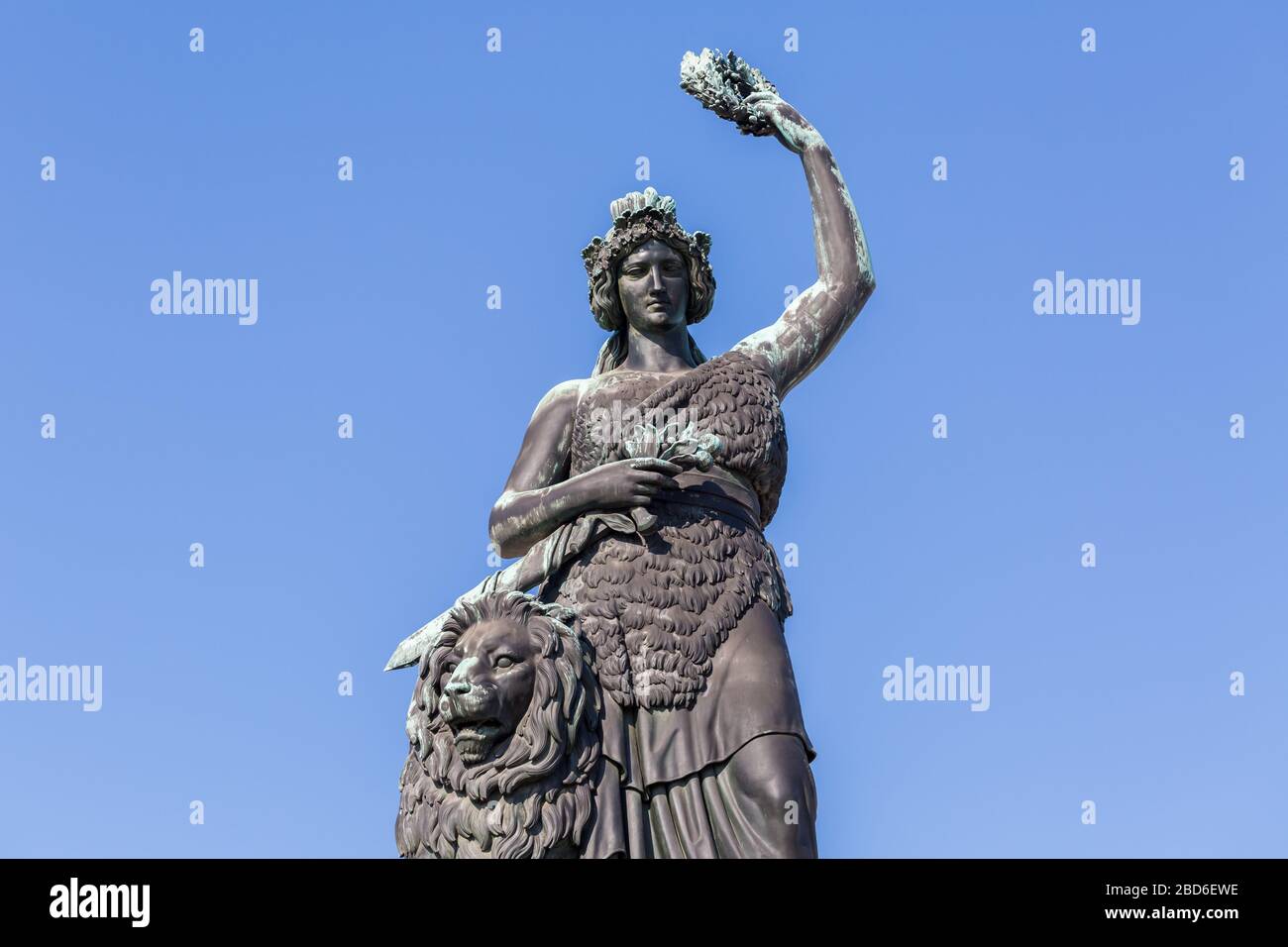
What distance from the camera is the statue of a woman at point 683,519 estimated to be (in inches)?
445

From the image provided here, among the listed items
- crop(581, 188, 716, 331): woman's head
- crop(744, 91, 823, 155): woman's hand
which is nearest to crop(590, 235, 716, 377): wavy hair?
crop(581, 188, 716, 331): woman's head

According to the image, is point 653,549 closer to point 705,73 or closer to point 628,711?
point 628,711

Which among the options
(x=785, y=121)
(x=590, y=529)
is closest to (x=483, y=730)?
(x=590, y=529)

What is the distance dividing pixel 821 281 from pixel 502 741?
363 centimetres

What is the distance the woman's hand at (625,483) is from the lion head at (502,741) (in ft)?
2.50

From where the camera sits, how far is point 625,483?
11.8 meters

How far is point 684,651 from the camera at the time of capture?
38.1ft

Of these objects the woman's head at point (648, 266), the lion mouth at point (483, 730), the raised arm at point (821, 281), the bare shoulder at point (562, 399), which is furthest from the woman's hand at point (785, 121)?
the lion mouth at point (483, 730)

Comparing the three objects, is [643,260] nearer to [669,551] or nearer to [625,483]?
[625,483]

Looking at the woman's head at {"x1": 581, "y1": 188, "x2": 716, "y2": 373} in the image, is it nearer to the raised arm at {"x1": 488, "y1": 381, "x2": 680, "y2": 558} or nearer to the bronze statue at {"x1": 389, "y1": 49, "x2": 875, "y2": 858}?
the bronze statue at {"x1": 389, "y1": 49, "x2": 875, "y2": 858}

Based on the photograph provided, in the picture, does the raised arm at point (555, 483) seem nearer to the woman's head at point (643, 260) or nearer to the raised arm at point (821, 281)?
the woman's head at point (643, 260)
